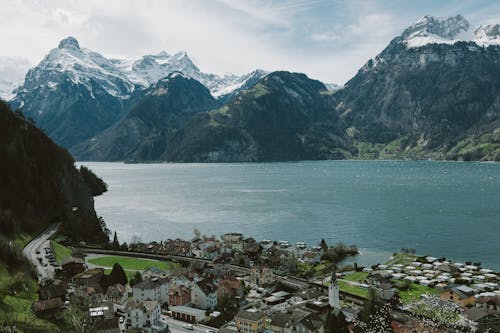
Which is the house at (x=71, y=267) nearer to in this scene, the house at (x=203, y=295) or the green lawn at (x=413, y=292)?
the house at (x=203, y=295)

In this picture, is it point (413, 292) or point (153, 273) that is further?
point (153, 273)

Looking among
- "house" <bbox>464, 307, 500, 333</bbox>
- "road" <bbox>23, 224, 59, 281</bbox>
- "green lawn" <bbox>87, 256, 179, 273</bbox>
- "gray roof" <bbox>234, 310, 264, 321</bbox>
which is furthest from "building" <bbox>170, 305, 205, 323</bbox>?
"house" <bbox>464, 307, 500, 333</bbox>

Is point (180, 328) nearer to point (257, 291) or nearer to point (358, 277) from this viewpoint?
point (257, 291)

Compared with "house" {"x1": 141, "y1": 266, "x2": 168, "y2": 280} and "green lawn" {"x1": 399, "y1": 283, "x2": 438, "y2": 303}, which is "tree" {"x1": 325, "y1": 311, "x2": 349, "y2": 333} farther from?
"house" {"x1": 141, "y1": 266, "x2": 168, "y2": 280}

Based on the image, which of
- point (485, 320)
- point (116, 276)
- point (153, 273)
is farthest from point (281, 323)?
point (153, 273)

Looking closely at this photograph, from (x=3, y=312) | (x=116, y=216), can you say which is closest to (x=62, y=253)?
(x=3, y=312)

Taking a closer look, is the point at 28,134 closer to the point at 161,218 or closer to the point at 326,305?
the point at 161,218

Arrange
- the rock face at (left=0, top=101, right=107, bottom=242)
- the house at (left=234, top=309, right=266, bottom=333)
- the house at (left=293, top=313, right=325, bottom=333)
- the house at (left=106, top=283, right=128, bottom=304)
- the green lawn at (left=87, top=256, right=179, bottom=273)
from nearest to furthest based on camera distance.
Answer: the house at (left=293, top=313, right=325, bottom=333) → the house at (left=234, top=309, right=266, bottom=333) → the house at (left=106, top=283, right=128, bottom=304) → the green lawn at (left=87, top=256, right=179, bottom=273) → the rock face at (left=0, top=101, right=107, bottom=242)
